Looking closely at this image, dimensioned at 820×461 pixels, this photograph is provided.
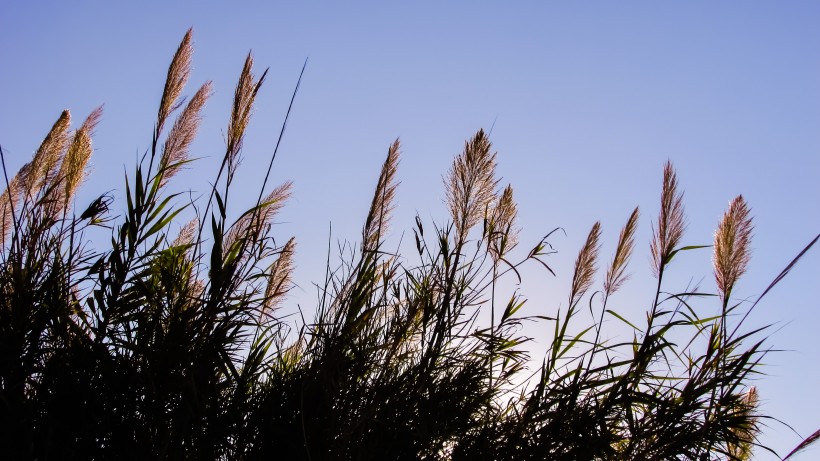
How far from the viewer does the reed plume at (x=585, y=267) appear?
2.63 meters

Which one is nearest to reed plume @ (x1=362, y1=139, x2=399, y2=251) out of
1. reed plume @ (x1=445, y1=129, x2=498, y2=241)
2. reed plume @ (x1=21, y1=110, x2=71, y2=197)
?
reed plume @ (x1=445, y1=129, x2=498, y2=241)

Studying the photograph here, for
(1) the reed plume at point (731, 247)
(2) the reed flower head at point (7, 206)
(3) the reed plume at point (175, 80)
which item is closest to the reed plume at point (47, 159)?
(2) the reed flower head at point (7, 206)

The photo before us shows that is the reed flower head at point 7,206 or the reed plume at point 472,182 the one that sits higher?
the reed plume at point 472,182

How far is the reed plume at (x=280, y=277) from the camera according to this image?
8.03ft

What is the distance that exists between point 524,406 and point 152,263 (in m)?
1.25

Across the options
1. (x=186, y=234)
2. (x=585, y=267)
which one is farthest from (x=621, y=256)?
(x=186, y=234)

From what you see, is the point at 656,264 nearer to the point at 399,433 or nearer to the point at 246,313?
the point at 399,433

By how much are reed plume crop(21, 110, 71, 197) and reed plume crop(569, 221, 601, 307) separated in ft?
6.27

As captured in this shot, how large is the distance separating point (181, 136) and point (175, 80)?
0.19 m

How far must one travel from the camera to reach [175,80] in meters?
2.25

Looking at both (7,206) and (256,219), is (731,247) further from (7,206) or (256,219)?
(7,206)

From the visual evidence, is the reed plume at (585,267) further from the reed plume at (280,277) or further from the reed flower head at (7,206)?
the reed flower head at (7,206)

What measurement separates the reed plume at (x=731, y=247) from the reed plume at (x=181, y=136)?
1899 millimetres

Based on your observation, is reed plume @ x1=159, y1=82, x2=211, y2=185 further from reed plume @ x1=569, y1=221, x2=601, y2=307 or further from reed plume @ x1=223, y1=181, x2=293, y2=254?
reed plume @ x1=569, y1=221, x2=601, y2=307
